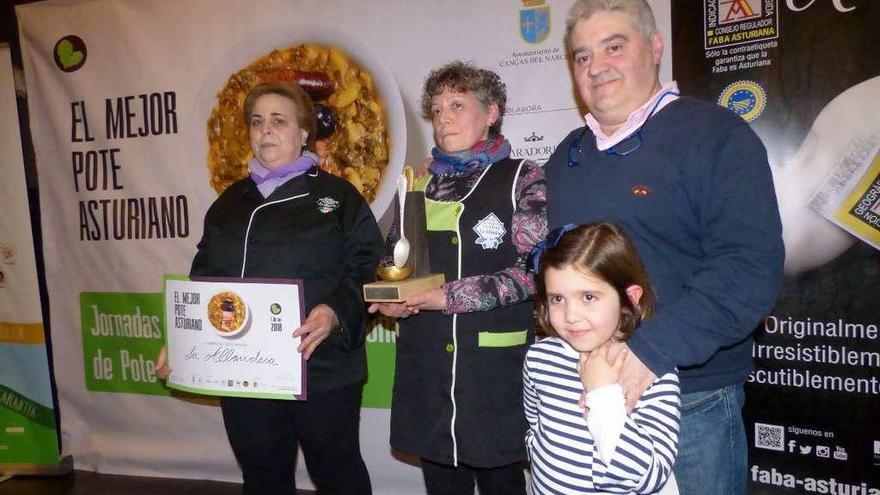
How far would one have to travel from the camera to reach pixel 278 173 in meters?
2.08

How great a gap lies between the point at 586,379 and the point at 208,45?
2535 millimetres

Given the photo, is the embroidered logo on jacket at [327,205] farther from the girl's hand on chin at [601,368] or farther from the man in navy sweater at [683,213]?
the girl's hand on chin at [601,368]

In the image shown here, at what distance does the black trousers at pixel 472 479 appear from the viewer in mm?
1813

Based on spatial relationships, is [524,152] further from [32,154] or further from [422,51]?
[32,154]

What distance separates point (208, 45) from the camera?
3066 mm

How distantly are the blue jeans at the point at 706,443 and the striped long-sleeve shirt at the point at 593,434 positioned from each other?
0.15 meters

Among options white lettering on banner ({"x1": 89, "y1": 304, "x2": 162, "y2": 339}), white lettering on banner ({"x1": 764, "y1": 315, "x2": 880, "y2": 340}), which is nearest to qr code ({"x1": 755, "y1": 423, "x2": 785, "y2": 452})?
white lettering on banner ({"x1": 764, "y1": 315, "x2": 880, "y2": 340})

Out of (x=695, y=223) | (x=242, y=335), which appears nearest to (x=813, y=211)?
(x=695, y=223)

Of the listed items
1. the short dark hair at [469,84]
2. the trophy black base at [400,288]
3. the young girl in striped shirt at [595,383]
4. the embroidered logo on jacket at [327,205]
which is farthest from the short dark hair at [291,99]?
the young girl in striped shirt at [595,383]

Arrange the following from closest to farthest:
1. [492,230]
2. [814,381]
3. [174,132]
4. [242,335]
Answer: [492,230]
[242,335]
[814,381]
[174,132]

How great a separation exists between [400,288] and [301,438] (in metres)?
0.75

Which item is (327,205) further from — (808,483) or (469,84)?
(808,483)

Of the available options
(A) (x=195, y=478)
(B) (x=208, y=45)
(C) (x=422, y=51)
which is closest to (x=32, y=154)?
(B) (x=208, y=45)

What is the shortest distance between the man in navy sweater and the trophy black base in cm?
37
